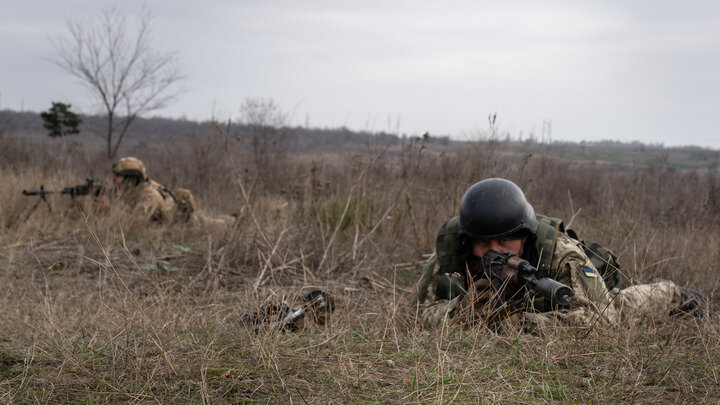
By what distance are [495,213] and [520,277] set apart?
54cm

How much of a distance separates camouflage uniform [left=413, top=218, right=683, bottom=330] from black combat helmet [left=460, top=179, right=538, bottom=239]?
265 mm

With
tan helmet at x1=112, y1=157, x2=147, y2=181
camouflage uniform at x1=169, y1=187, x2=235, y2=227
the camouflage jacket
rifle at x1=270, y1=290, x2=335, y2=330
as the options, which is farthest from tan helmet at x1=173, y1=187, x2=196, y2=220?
the camouflage jacket

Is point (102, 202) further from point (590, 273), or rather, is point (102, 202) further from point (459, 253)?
point (590, 273)

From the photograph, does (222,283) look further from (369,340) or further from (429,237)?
(369,340)

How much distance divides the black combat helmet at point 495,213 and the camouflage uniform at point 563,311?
0.27 metres

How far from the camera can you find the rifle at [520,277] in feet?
7.59

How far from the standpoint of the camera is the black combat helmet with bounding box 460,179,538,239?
9.91 ft

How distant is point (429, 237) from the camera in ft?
19.5

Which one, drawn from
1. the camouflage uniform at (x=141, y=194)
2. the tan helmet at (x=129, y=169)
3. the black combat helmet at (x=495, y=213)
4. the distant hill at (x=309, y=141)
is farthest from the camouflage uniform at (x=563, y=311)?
the tan helmet at (x=129, y=169)

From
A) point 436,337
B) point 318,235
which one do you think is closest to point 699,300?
point 436,337

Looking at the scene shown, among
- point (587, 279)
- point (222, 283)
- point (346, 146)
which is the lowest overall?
point (222, 283)

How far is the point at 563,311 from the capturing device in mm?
2855

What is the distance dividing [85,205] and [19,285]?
3.15 metres

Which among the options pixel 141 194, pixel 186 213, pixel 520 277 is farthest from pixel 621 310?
pixel 141 194
